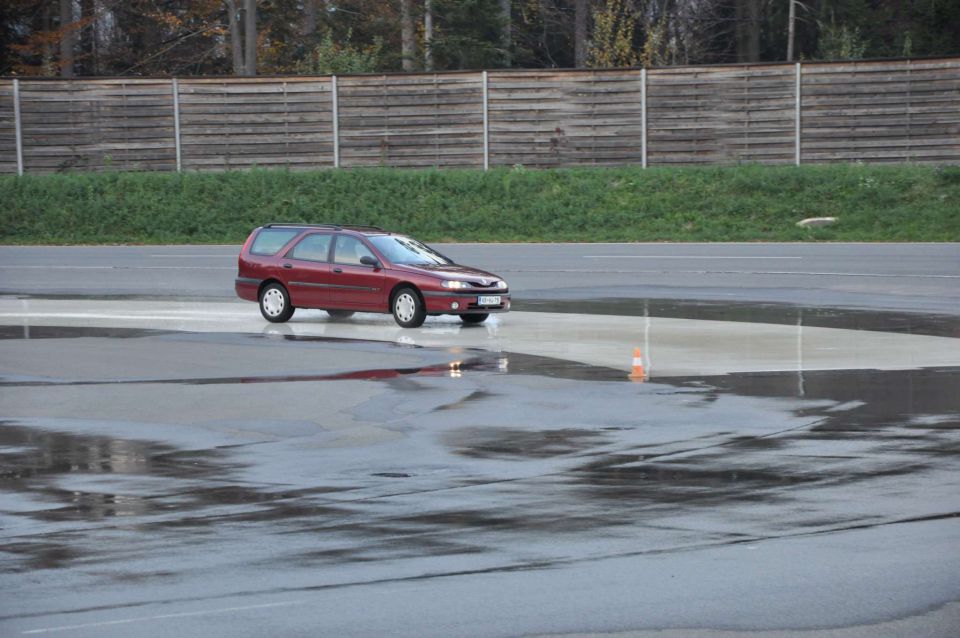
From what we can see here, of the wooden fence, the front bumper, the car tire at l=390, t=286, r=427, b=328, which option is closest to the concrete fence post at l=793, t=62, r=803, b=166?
the wooden fence

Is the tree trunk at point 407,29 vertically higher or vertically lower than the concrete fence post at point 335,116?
higher

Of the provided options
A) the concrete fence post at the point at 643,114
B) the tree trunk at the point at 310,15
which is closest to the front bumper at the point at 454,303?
the concrete fence post at the point at 643,114

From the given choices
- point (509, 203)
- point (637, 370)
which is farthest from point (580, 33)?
point (637, 370)

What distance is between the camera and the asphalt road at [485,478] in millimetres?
6555

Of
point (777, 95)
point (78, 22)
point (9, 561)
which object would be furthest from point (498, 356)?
point (78, 22)

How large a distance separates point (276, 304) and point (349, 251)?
4.74 feet

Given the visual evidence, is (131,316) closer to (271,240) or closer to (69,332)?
(69,332)

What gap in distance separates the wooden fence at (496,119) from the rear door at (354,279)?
1800 cm

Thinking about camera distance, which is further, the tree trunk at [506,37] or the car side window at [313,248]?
the tree trunk at [506,37]

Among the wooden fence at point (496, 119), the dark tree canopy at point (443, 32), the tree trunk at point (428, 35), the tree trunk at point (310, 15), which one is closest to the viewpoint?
the wooden fence at point (496, 119)

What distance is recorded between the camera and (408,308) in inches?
803

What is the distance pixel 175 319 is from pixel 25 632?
1589 centimetres

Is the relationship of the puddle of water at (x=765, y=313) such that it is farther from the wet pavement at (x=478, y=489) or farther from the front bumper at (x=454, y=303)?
the front bumper at (x=454, y=303)

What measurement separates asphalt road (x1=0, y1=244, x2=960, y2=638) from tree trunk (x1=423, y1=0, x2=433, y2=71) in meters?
28.7
